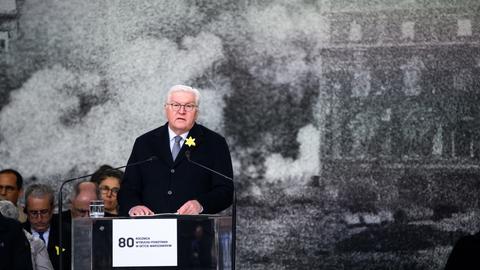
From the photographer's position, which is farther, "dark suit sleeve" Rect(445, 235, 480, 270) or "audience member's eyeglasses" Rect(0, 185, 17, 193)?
"audience member's eyeglasses" Rect(0, 185, 17, 193)

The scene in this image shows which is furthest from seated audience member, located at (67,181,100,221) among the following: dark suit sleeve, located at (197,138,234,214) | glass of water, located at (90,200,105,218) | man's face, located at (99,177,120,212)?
glass of water, located at (90,200,105,218)

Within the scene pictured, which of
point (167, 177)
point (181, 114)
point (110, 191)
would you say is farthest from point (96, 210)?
point (110, 191)

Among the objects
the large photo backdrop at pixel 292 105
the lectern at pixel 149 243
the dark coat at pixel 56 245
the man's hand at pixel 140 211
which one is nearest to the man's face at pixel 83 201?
the dark coat at pixel 56 245

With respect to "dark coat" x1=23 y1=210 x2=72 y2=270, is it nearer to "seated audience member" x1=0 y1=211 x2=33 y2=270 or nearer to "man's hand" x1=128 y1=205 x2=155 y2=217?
"seated audience member" x1=0 y1=211 x2=33 y2=270

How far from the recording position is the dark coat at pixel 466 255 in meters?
4.89

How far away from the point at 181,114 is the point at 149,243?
786 mm

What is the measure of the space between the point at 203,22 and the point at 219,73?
1.26ft

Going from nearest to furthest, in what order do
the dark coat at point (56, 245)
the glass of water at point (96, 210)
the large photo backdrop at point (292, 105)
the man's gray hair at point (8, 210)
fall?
the glass of water at point (96, 210)
the man's gray hair at point (8, 210)
the dark coat at point (56, 245)
the large photo backdrop at point (292, 105)

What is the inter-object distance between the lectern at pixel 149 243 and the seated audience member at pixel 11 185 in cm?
290

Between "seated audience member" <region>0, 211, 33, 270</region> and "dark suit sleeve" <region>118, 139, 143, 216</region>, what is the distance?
0.60 metres

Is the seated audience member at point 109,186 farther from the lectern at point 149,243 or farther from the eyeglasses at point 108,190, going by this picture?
the lectern at point 149,243

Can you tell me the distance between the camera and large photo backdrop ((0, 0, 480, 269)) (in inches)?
286

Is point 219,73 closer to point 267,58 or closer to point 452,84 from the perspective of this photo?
point 267,58

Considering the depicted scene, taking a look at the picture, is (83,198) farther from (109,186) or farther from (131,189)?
(131,189)
